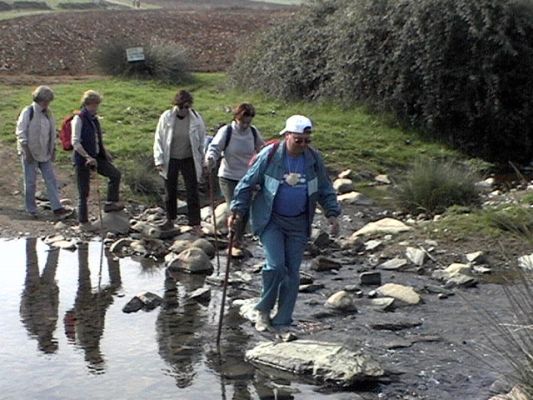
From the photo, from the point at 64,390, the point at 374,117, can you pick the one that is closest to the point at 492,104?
the point at 374,117

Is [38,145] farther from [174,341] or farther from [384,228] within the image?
[174,341]

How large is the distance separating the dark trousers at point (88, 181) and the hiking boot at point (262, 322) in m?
4.92

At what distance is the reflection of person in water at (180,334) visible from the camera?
8867 mm

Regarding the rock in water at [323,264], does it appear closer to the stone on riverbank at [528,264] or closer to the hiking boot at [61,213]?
the stone on riverbank at [528,264]

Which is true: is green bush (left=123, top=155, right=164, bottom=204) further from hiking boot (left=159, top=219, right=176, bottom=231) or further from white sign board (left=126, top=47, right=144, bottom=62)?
white sign board (left=126, top=47, right=144, bottom=62)

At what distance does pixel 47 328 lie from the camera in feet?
33.0

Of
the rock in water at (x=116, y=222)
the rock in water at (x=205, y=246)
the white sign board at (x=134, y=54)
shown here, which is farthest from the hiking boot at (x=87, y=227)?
the white sign board at (x=134, y=54)

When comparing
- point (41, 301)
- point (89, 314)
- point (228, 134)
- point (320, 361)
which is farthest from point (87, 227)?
point (320, 361)

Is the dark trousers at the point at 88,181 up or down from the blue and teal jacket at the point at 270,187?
down

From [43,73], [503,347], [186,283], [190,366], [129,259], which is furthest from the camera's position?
[43,73]

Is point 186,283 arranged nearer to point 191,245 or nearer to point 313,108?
point 191,245

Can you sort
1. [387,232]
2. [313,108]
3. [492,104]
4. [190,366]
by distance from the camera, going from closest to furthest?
[190,366] < [387,232] < [492,104] < [313,108]

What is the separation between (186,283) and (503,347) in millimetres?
4460

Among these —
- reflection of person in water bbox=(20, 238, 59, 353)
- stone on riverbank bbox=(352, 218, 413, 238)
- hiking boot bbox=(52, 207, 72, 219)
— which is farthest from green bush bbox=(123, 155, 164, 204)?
stone on riverbank bbox=(352, 218, 413, 238)
